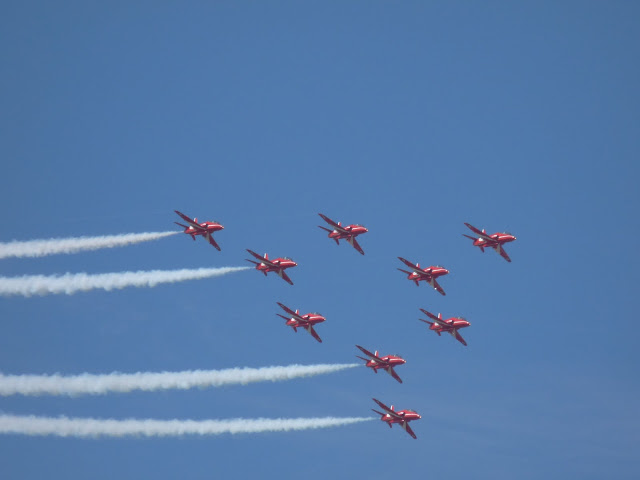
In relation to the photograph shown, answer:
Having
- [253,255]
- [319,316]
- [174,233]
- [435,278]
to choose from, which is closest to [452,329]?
[435,278]

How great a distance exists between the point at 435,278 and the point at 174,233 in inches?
1209

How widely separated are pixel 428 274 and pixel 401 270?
4032 mm

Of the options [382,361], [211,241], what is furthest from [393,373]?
[211,241]

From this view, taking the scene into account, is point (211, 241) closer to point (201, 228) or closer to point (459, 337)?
point (201, 228)

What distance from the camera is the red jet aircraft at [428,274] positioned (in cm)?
14112

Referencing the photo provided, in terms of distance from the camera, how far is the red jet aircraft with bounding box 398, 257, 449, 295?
463 ft

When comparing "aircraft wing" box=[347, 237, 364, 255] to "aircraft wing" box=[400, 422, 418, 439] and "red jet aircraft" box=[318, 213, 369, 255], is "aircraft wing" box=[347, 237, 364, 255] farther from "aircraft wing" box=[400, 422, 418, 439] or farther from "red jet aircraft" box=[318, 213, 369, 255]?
"aircraft wing" box=[400, 422, 418, 439]

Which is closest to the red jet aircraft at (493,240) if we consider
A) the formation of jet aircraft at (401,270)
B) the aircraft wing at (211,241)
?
the formation of jet aircraft at (401,270)

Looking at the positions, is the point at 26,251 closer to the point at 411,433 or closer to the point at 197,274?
the point at 197,274

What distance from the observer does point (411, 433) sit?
14250 cm

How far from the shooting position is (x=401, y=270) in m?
139

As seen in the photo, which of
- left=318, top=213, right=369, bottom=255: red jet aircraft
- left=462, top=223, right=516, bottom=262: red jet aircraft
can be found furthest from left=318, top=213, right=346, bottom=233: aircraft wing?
left=462, top=223, right=516, bottom=262: red jet aircraft

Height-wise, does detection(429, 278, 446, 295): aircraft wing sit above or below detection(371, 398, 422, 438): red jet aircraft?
above

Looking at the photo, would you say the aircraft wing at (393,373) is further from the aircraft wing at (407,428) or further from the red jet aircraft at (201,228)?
the red jet aircraft at (201,228)
